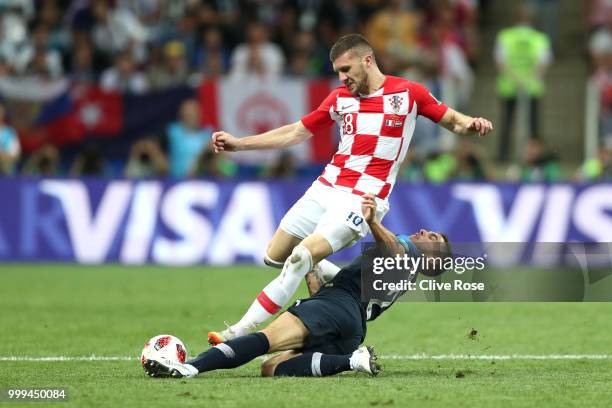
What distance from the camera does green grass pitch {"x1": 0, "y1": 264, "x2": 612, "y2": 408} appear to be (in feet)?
24.4

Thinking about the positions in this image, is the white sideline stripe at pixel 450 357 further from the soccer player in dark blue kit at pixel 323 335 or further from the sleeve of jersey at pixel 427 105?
the sleeve of jersey at pixel 427 105

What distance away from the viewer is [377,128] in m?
9.35

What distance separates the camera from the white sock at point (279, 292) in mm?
8695

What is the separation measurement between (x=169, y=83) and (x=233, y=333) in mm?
11613

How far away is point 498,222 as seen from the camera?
17422 mm

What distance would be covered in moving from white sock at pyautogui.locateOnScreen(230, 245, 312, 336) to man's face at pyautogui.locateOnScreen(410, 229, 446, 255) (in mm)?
754

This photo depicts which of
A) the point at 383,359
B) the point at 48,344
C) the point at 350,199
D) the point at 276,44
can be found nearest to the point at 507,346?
the point at 383,359

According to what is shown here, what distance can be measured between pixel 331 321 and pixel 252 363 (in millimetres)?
1279

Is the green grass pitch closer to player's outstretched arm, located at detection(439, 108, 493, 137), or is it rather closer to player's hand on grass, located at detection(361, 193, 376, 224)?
player's hand on grass, located at detection(361, 193, 376, 224)

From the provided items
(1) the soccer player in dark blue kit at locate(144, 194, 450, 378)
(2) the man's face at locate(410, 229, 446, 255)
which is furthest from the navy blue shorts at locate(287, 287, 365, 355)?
Answer: (2) the man's face at locate(410, 229, 446, 255)

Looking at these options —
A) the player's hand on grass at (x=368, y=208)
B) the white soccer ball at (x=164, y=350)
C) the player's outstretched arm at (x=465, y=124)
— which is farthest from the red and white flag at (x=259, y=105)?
the white soccer ball at (x=164, y=350)

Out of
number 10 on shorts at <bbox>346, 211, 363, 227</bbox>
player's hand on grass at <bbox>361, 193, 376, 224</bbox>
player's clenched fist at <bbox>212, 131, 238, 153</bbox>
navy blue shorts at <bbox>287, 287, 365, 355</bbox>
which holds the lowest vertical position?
navy blue shorts at <bbox>287, 287, 365, 355</bbox>

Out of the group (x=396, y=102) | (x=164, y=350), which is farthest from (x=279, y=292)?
(x=396, y=102)

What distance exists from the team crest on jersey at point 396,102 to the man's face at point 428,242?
109 cm
